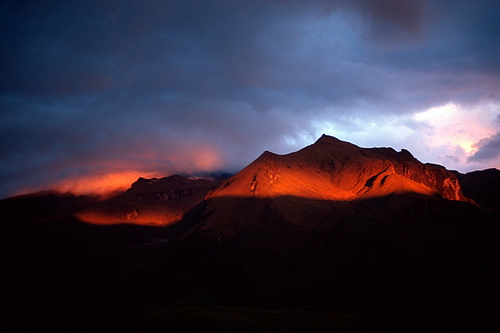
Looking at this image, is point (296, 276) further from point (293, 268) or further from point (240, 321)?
point (240, 321)

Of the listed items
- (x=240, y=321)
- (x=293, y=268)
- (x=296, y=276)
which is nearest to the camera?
(x=240, y=321)

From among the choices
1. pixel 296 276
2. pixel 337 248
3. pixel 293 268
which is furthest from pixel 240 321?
pixel 337 248

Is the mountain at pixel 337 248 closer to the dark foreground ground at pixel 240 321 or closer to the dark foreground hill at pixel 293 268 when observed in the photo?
the dark foreground hill at pixel 293 268

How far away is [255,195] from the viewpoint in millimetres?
173875

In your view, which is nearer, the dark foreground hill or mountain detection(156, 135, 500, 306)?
the dark foreground hill

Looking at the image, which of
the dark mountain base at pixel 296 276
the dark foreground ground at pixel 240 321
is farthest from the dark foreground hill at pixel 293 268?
the dark mountain base at pixel 296 276

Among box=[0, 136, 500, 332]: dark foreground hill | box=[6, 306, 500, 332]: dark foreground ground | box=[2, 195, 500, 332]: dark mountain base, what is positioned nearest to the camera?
box=[6, 306, 500, 332]: dark foreground ground

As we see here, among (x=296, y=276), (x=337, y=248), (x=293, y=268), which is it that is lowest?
(x=296, y=276)

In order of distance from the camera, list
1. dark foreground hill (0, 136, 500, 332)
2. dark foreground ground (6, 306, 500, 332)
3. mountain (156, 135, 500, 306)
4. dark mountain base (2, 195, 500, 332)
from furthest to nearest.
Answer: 1. mountain (156, 135, 500, 306)
2. dark foreground hill (0, 136, 500, 332)
3. dark mountain base (2, 195, 500, 332)
4. dark foreground ground (6, 306, 500, 332)

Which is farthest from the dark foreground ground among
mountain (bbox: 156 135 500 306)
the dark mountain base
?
mountain (bbox: 156 135 500 306)

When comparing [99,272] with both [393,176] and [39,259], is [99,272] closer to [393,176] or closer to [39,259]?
[39,259]

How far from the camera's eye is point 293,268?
122 meters

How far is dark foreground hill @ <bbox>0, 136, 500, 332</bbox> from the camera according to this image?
40344 millimetres

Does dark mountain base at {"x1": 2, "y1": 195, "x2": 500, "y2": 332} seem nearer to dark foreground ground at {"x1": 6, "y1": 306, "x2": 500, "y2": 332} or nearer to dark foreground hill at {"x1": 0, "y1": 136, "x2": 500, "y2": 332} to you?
dark foreground ground at {"x1": 6, "y1": 306, "x2": 500, "y2": 332}
